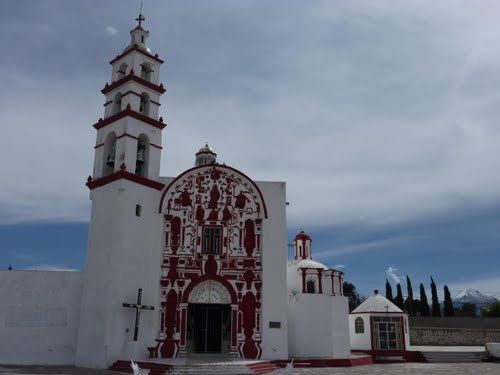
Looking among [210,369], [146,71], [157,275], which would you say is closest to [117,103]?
[146,71]

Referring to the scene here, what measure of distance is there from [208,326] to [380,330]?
9.89 metres

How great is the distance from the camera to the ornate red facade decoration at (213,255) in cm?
2066

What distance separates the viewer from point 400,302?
55250 mm

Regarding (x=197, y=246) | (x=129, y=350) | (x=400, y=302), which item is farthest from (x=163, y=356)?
(x=400, y=302)

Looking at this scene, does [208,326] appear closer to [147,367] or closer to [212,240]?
[212,240]

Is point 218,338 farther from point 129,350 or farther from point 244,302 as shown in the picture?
point 129,350

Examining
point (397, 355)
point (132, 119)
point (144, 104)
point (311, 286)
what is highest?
point (144, 104)

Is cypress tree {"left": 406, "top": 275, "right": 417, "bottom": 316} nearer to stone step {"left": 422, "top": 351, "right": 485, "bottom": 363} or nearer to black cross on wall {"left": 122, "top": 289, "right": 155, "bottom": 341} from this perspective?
stone step {"left": 422, "top": 351, "right": 485, "bottom": 363}

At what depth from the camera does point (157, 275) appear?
20906mm

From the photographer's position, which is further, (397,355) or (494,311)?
(494,311)

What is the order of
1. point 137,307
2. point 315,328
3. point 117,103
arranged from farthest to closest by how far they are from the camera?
1. point 117,103
2. point 315,328
3. point 137,307

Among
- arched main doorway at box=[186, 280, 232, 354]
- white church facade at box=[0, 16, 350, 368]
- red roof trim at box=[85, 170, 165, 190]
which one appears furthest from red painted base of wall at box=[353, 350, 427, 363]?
red roof trim at box=[85, 170, 165, 190]

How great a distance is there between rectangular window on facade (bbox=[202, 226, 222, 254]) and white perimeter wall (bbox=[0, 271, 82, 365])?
5238mm

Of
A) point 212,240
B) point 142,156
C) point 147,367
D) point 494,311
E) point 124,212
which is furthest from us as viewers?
point 494,311
